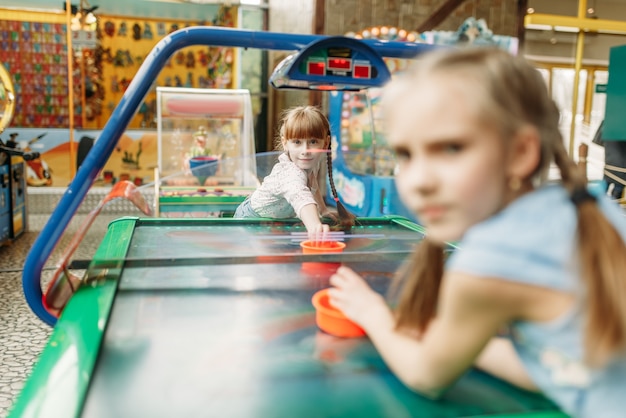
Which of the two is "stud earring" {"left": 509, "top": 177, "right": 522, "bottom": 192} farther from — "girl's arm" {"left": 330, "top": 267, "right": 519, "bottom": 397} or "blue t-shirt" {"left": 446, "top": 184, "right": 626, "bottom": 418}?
"girl's arm" {"left": 330, "top": 267, "right": 519, "bottom": 397}

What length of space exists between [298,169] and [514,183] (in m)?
1.50

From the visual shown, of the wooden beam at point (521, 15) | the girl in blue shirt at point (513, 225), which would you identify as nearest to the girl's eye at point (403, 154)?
the girl in blue shirt at point (513, 225)

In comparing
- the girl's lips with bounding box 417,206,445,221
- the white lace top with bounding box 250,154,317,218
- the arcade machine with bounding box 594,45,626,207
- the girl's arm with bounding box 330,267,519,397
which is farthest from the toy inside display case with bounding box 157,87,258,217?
the girl's lips with bounding box 417,206,445,221

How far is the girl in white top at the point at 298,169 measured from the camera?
78.0 inches

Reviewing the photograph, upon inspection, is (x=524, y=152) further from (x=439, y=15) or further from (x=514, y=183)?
(x=439, y=15)

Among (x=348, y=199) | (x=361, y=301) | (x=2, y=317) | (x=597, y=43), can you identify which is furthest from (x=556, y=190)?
(x=597, y=43)

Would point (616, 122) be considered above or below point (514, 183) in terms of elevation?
above

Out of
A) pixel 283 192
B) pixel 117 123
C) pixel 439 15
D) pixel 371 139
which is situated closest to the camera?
pixel 117 123

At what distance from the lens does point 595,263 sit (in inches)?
20.8

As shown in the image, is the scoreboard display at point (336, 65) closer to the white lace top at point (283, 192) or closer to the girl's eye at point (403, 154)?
the white lace top at point (283, 192)

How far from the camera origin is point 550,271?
526mm

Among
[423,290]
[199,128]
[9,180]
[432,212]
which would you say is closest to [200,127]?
[199,128]

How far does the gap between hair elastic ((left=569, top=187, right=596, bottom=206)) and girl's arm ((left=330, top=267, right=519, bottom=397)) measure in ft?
0.42

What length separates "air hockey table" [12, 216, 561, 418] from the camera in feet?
2.20
